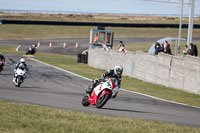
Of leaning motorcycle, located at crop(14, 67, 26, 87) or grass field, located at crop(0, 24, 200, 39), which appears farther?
grass field, located at crop(0, 24, 200, 39)

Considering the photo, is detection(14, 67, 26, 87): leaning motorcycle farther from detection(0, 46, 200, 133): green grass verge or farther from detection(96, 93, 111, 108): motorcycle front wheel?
detection(96, 93, 111, 108): motorcycle front wheel

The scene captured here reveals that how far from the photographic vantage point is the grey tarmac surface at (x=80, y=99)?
1193cm

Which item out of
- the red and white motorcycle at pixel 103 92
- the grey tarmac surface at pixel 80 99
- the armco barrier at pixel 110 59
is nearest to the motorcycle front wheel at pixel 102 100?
the red and white motorcycle at pixel 103 92

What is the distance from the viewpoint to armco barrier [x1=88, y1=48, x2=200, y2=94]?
1895 centimetres

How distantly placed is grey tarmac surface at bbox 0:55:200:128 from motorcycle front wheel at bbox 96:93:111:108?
163 millimetres

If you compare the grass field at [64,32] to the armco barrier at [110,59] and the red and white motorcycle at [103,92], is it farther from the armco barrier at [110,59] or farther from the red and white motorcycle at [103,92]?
the red and white motorcycle at [103,92]

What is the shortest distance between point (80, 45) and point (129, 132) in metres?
49.4

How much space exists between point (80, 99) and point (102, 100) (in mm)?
3003

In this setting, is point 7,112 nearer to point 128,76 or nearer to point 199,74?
point 199,74

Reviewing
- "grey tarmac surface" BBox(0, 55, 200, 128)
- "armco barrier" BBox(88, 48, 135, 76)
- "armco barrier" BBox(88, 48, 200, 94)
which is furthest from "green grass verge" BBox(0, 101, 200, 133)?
"armco barrier" BBox(88, 48, 135, 76)

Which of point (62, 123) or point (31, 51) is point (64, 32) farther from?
point (62, 123)

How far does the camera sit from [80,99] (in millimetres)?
15047

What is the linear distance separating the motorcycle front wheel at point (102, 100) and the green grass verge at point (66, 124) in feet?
4.56

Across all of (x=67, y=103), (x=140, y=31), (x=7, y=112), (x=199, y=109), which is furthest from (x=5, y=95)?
(x=140, y=31)
